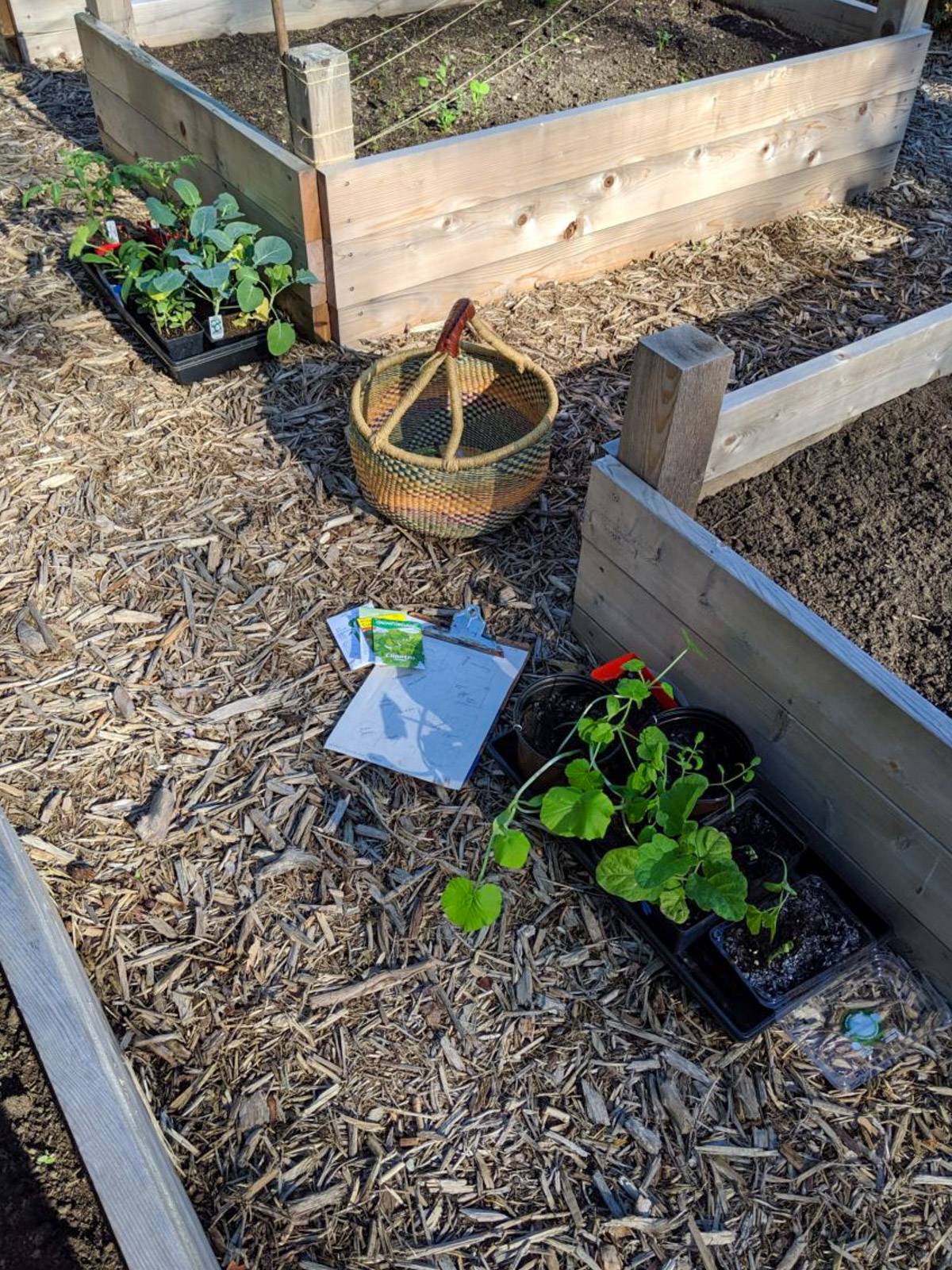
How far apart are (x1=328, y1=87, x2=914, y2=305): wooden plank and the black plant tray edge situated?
0.36 meters

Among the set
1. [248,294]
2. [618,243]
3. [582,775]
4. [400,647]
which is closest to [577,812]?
[582,775]

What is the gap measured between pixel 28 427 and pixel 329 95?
1336 millimetres

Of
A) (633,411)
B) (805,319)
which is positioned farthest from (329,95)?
(805,319)

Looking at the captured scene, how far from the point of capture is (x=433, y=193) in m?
3.16

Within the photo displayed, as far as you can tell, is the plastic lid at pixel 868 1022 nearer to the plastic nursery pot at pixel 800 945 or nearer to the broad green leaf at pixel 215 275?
the plastic nursery pot at pixel 800 945

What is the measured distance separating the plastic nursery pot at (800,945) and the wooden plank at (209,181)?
233 cm

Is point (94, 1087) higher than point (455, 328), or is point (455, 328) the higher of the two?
point (455, 328)

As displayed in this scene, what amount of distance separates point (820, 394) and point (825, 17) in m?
3.05

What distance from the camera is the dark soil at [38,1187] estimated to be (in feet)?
4.95

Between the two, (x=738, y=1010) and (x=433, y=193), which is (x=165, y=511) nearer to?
(x=433, y=193)

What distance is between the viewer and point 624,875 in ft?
5.90

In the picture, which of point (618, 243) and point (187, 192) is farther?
point (618, 243)

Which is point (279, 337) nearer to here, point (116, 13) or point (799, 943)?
point (116, 13)

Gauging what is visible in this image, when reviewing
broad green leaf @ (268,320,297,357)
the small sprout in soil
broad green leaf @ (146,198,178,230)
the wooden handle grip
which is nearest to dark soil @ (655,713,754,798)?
the wooden handle grip
